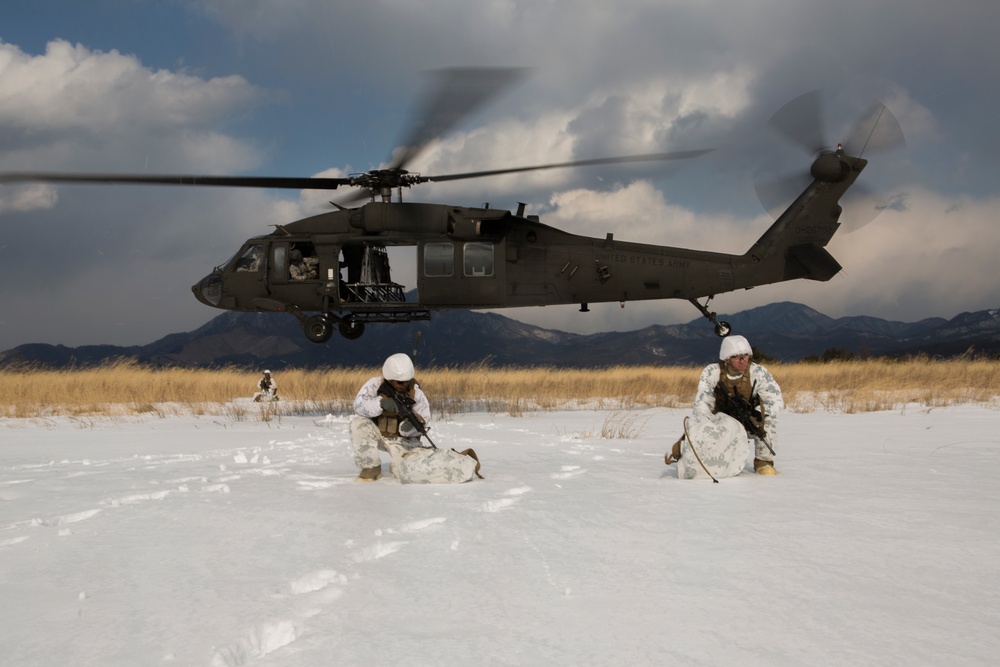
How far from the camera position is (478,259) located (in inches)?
478

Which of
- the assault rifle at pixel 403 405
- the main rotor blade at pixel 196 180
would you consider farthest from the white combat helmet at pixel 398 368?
the main rotor blade at pixel 196 180

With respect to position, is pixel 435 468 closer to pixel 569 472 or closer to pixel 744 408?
pixel 569 472

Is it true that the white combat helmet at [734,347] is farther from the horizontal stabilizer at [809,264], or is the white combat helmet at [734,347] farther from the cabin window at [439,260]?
the horizontal stabilizer at [809,264]

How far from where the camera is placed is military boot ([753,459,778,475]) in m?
6.14

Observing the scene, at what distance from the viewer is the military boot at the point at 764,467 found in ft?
20.1

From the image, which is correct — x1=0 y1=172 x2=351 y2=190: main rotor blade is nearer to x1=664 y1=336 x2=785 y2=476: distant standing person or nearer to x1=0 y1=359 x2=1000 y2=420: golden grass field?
x1=0 y1=359 x2=1000 y2=420: golden grass field

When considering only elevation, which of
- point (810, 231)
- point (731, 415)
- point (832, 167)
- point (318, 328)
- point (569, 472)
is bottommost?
point (569, 472)

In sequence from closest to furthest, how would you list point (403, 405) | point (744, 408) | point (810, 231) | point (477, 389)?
point (403, 405), point (744, 408), point (810, 231), point (477, 389)

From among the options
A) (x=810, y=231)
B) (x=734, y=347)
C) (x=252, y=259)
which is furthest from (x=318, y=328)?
(x=810, y=231)

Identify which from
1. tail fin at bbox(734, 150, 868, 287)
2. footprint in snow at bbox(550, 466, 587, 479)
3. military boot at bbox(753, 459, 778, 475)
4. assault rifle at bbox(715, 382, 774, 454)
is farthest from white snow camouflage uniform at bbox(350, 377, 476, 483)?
tail fin at bbox(734, 150, 868, 287)

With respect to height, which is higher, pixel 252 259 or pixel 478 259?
pixel 252 259

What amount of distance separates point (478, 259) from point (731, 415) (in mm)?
6725

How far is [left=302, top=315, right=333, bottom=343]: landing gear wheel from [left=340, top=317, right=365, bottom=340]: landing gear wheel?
1.44 ft

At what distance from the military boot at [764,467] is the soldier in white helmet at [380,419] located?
2.84 m
